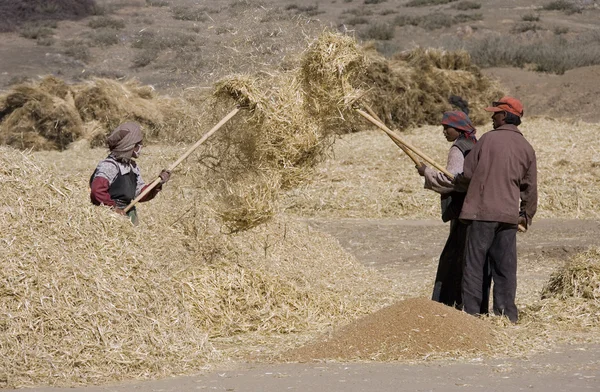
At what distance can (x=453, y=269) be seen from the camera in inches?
332

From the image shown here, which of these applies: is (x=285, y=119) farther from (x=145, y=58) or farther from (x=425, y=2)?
(x=425, y=2)

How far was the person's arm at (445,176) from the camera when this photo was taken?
320 inches

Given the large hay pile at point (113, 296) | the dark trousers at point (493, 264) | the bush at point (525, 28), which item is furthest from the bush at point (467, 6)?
the dark trousers at point (493, 264)

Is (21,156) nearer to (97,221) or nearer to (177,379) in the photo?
(97,221)

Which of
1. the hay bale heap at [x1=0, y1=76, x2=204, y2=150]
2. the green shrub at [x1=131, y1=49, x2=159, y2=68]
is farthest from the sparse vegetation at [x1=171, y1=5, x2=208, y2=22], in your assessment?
the hay bale heap at [x1=0, y1=76, x2=204, y2=150]

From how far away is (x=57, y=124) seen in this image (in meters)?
19.6

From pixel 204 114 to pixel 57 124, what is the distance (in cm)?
1141

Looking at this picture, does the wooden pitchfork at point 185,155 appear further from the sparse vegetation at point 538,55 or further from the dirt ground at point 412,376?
the sparse vegetation at point 538,55

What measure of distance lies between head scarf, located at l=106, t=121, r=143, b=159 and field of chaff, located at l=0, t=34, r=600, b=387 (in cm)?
41

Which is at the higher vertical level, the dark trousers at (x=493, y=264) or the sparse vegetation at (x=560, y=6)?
the dark trousers at (x=493, y=264)

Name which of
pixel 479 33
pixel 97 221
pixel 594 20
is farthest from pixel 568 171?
pixel 594 20

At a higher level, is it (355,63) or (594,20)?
(355,63)

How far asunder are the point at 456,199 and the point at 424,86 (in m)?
12.8

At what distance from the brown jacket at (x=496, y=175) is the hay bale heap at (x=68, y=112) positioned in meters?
11.7
